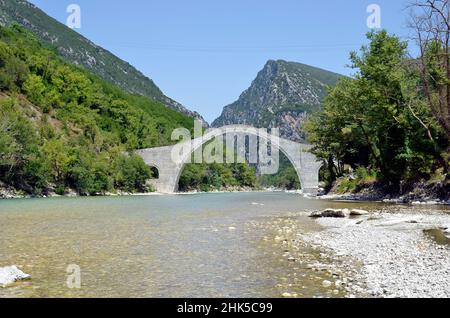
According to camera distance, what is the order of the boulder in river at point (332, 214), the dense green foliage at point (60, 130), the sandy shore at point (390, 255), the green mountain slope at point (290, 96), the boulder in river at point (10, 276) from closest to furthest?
the sandy shore at point (390, 255), the boulder in river at point (10, 276), the boulder in river at point (332, 214), the dense green foliage at point (60, 130), the green mountain slope at point (290, 96)

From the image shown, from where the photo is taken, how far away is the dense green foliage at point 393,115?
21.1 metres

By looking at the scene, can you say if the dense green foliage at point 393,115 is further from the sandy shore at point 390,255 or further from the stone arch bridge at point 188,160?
the stone arch bridge at point 188,160

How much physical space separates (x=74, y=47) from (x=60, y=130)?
3376 inches

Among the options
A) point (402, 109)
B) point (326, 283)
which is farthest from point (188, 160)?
point (326, 283)

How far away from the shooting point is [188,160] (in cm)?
6631

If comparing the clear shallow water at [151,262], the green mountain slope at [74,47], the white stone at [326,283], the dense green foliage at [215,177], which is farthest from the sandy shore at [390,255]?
the green mountain slope at [74,47]

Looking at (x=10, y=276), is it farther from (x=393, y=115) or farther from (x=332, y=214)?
(x=393, y=115)

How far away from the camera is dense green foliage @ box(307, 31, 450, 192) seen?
21.1m

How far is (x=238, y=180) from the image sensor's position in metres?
93.4

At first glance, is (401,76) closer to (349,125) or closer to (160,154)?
(349,125)

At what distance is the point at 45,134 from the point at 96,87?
3354cm

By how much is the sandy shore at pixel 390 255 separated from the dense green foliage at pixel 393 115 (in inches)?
391
